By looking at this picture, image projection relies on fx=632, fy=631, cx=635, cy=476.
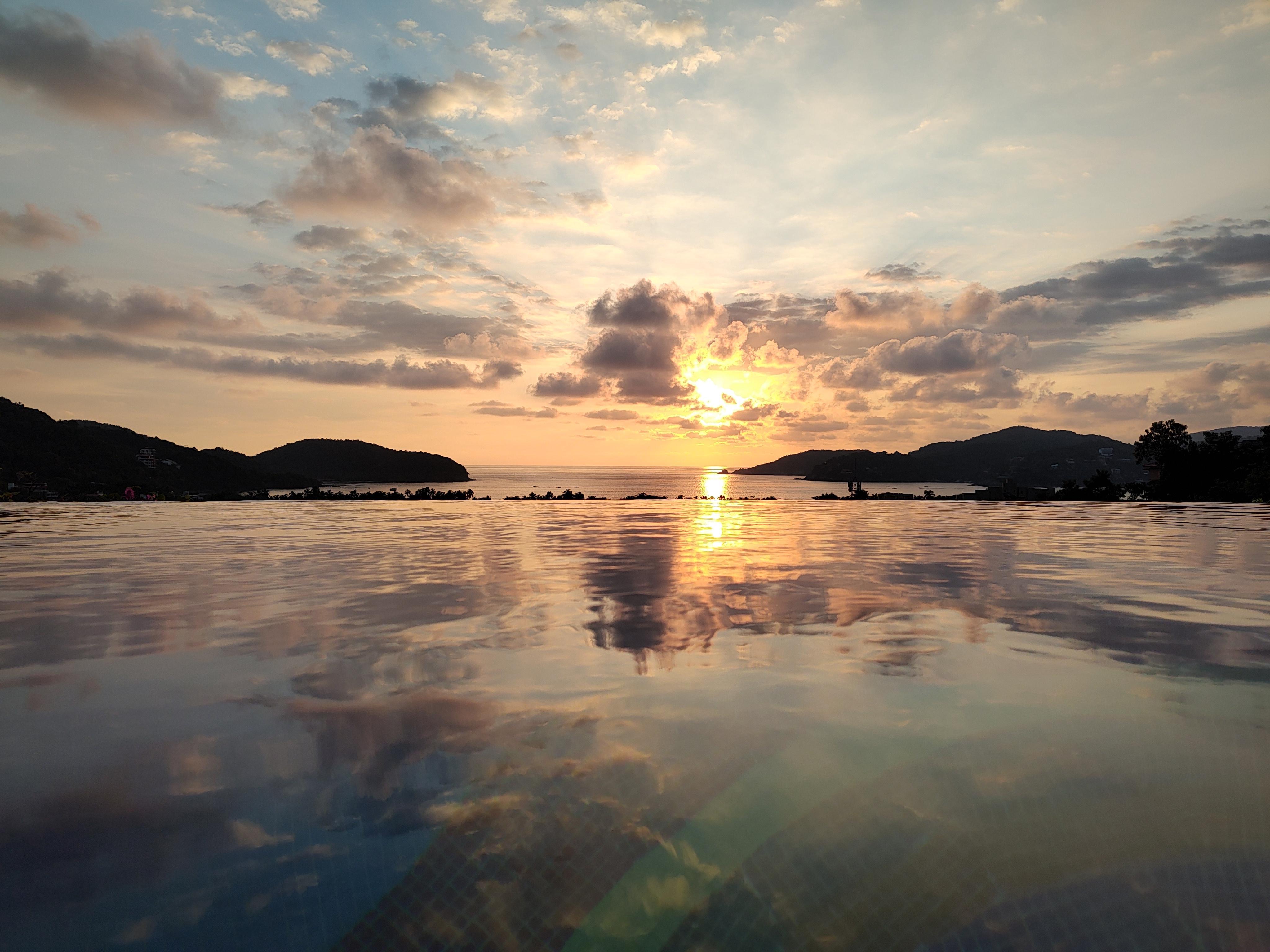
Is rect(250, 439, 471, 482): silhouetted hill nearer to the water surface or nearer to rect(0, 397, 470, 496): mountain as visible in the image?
rect(0, 397, 470, 496): mountain

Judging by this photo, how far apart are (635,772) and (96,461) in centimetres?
8981

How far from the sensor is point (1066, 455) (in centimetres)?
17275

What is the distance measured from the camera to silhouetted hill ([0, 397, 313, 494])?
6359 cm

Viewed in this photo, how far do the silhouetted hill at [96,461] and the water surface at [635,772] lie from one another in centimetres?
6331

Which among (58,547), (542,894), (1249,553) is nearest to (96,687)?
(542,894)

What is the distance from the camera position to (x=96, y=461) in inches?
2778

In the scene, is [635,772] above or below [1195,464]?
below

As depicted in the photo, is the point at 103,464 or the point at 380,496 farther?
the point at 103,464

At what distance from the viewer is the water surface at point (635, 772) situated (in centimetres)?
274

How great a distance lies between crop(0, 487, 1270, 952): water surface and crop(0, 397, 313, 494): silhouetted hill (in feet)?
208

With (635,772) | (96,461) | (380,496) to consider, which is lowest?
(635,772)

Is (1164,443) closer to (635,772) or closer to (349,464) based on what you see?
(635,772)

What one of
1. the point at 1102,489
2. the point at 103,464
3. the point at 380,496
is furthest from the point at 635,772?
the point at 103,464

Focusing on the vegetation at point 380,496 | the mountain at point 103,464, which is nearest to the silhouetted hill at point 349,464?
the mountain at point 103,464
